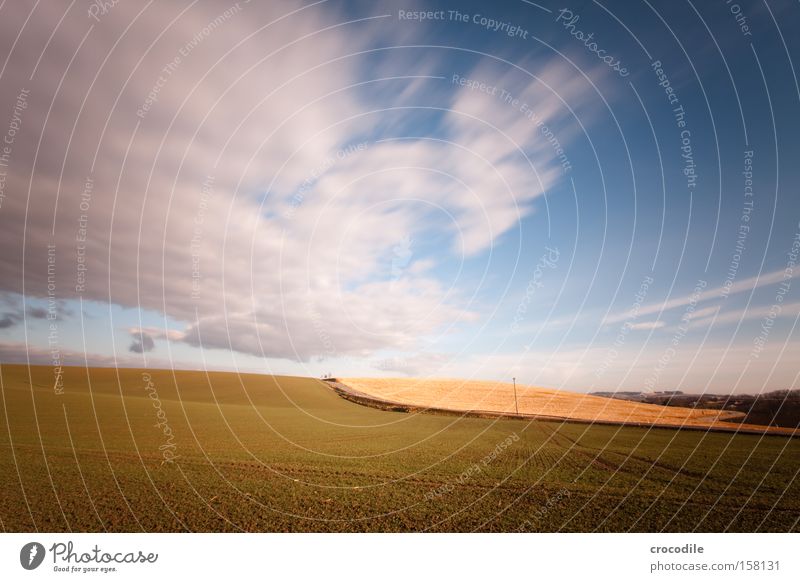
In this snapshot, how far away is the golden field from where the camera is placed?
60.4 metres

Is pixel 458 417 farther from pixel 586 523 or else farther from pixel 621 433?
pixel 586 523

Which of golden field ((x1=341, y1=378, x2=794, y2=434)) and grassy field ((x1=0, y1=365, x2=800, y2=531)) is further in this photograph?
golden field ((x1=341, y1=378, x2=794, y2=434))

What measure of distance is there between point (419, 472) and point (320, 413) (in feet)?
136

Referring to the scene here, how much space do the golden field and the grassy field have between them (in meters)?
15.3

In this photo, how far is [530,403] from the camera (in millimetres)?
79125
